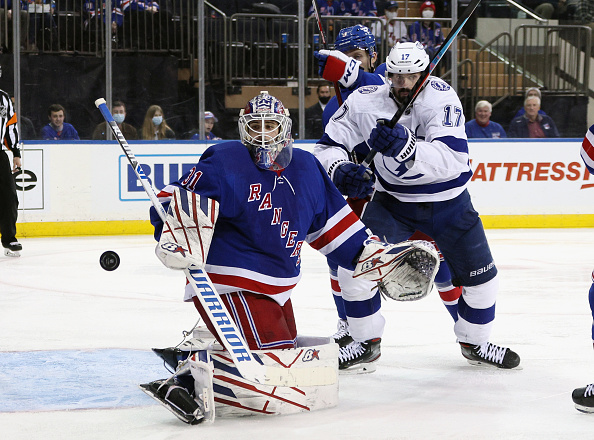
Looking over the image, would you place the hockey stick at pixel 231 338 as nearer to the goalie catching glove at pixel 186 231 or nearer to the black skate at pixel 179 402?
the goalie catching glove at pixel 186 231

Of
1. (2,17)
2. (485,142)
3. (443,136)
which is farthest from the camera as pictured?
(485,142)

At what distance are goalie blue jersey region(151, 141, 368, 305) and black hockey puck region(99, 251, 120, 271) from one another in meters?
1.15

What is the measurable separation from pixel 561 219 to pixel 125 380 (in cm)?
700

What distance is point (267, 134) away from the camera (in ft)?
9.53

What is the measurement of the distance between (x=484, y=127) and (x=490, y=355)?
6146 mm

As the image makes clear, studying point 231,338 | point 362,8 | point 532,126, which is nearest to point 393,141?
point 231,338

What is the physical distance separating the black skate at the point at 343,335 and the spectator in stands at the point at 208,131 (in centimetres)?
518

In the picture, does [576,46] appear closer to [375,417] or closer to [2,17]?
[2,17]

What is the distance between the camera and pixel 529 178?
9469 millimetres

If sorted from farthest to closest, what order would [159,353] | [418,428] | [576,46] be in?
1. [576,46]
2. [159,353]
3. [418,428]

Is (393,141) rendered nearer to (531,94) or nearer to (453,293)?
(453,293)

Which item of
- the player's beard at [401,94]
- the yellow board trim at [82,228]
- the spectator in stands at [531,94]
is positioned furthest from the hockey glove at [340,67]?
the spectator in stands at [531,94]

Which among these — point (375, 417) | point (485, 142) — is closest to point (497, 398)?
point (375, 417)

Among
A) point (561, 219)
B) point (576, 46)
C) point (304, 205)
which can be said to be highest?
point (576, 46)
